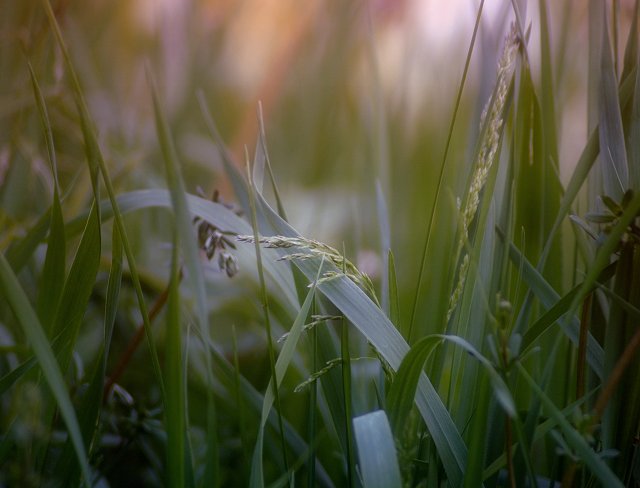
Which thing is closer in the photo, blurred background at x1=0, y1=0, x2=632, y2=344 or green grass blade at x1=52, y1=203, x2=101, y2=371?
green grass blade at x1=52, y1=203, x2=101, y2=371

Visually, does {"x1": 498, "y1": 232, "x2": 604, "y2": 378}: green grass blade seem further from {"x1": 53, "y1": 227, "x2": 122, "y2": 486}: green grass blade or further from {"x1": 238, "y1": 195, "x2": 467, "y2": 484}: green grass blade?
{"x1": 53, "y1": 227, "x2": 122, "y2": 486}: green grass blade

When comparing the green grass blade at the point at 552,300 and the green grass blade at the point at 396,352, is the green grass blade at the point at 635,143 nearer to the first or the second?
the green grass blade at the point at 552,300

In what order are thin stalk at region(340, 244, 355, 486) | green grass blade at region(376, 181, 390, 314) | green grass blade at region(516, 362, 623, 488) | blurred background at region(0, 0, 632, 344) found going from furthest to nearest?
blurred background at region(0, 0, 632, 344), green grass blade at region(376, 181, 390, 314), thin stalk at region(340, 244, 355, 486), green grass blade at region(516, 362, 623, 488)

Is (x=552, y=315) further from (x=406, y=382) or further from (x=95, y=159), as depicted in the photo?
(x=95, y=159)

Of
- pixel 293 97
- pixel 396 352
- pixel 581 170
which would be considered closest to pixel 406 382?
pixel 396 352

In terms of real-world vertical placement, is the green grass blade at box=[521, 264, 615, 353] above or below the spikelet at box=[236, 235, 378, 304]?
below

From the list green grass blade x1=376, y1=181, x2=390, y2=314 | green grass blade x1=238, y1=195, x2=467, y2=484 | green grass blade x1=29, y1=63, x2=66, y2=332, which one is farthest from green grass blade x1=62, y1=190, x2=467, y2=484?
green grass blade x1=29, y1=63, x2=66, y2=332

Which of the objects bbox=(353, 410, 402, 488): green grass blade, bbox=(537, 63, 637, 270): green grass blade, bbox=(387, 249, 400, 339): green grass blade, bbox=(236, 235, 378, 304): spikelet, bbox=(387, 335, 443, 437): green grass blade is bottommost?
bbox=(353, 410, 402, 488): green grass blade
